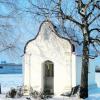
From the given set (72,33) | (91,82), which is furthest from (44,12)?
(91,82)

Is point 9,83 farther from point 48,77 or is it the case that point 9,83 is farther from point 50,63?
point 50,63

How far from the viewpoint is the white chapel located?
95.1ft

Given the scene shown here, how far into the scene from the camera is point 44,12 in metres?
26.6

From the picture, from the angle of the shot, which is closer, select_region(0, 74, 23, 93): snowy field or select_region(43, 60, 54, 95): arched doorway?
select_region(43, 60, 54, 95): arched doorway

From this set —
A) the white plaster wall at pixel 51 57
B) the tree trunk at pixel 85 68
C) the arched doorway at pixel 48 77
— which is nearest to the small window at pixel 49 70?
the arched doorway at pixel 48 77

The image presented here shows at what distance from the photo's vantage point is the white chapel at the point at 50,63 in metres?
29.0

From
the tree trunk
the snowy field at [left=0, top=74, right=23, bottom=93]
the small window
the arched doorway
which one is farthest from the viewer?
the snowy field at [left=0, top=74, right=23, bottom=93]

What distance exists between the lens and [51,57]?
29.6m

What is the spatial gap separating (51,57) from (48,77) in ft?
6.21

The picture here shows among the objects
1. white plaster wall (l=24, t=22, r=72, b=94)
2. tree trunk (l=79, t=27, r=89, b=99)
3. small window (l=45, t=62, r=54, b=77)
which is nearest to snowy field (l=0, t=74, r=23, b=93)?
white plaster wall (l=24, t=22, r=72, b=94)

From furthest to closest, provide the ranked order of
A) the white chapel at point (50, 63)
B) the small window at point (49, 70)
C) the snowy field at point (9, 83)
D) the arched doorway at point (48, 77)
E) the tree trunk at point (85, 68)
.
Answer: the snowy field at point (9, 83), the small window at point (49, 70), the arched doorway at point (48, 77), the white chapel at point (50, 63), the tree trunk at point (85, 68)

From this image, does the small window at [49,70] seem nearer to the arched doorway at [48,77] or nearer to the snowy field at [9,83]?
the arched doorway at [48,77]

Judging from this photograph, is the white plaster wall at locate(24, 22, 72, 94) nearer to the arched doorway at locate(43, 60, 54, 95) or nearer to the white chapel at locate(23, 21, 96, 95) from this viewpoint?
the white chapel at locate(23, 21, 96, 95)

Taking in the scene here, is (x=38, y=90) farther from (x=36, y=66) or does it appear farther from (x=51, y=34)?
(x=51, y=34)
